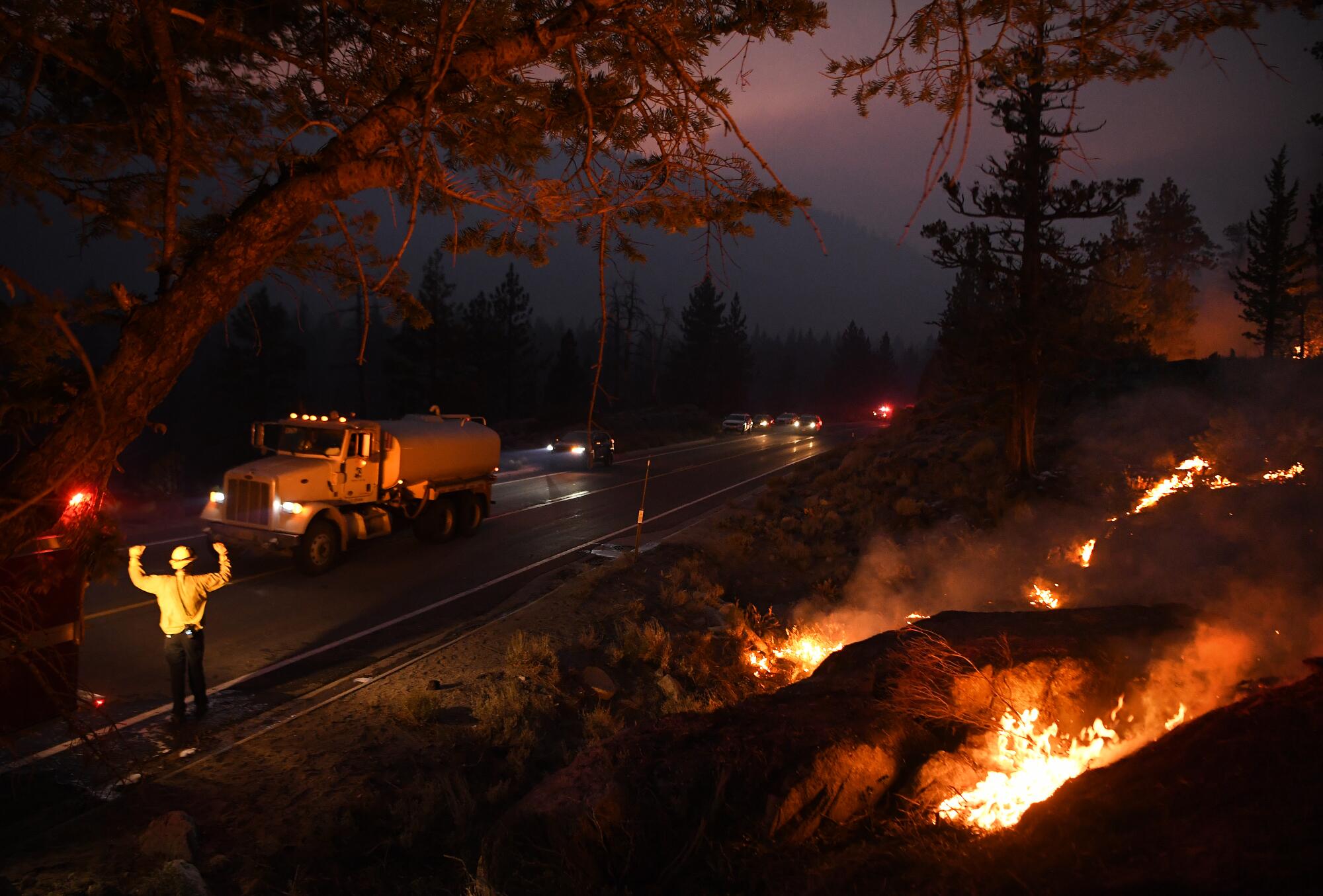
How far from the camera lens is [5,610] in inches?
156

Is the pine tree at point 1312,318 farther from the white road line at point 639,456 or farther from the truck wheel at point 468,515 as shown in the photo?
the truck wheel at point 468,515

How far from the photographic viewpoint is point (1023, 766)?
5043mm

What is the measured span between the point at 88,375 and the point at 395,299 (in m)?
A: 2.06

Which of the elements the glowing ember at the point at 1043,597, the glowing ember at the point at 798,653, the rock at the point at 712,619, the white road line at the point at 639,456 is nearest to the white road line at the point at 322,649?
the rock at the point at 712,619

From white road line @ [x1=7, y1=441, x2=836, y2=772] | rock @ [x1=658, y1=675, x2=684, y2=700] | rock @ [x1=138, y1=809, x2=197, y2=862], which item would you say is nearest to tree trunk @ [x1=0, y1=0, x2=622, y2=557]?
white road line @ [x1=7, y1=441, x2=836, y2=772]

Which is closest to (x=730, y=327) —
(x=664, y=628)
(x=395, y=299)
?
(x=664, y=628)

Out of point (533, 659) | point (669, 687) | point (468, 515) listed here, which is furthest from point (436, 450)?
point (669, 687)

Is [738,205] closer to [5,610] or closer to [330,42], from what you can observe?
[330,42]

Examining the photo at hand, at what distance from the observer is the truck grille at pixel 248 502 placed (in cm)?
1195

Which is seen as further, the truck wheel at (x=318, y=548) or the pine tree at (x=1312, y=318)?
the pine tree at (x=1312, y=318)

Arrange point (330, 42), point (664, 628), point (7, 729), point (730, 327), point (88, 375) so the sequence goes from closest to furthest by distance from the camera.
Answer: point (88, 375) → point (7, 729) → point (330, 42) → point (664, 628) → point (730, 327)

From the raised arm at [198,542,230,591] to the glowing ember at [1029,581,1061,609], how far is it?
9.77m

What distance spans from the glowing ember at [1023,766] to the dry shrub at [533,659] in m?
4.51

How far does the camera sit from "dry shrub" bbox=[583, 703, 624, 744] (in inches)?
266
